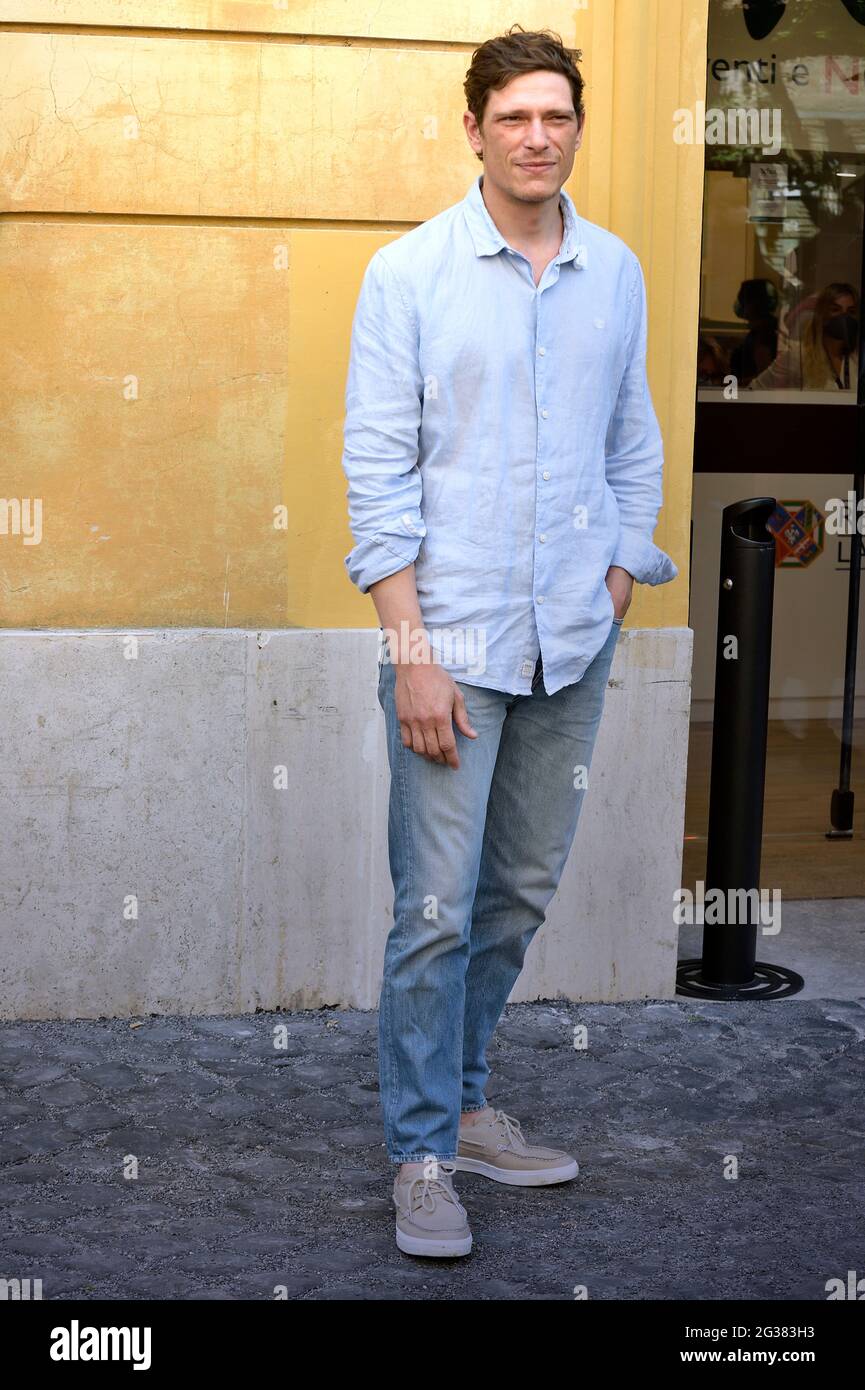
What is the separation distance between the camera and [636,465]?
3.57m

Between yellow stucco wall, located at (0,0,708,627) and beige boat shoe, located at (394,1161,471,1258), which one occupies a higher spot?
yellow stucco wall, located at (0,0,708,627)

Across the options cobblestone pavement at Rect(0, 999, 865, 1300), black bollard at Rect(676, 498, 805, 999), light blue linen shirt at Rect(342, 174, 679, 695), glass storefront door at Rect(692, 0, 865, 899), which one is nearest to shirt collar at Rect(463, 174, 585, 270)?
light blue linen shirt at Rect(342, 174, 679, 695)

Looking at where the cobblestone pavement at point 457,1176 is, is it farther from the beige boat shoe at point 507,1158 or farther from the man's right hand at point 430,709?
the man's right hand at point 430,709

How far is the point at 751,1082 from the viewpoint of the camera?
4.23m

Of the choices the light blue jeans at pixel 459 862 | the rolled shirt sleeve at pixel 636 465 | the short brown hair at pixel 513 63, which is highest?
the short brown hair at pixel 513 63

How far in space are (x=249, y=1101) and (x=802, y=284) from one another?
548cm

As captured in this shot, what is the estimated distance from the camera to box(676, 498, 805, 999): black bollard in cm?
479

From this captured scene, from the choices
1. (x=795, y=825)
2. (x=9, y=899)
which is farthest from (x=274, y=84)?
(x=795, y=825)

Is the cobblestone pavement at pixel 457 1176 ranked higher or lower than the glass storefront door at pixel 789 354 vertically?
lower

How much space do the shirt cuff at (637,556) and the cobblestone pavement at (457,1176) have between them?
4.16ft

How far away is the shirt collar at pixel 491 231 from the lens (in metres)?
3.25

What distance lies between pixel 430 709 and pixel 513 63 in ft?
3.90

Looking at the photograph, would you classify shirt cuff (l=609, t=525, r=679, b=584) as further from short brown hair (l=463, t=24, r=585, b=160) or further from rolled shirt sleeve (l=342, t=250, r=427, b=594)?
short brown hair (l=463, t=24, r=585, b=160)

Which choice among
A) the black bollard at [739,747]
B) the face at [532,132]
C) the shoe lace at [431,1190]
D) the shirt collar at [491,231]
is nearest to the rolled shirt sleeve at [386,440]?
the shirt collar at [491,231]
